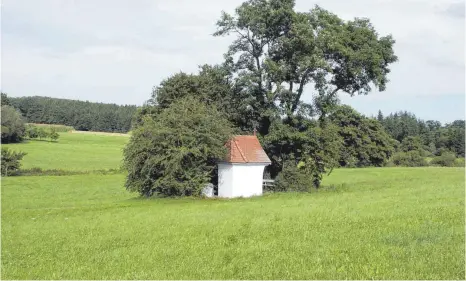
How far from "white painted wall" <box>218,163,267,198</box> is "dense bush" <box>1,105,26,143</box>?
73.6 meters

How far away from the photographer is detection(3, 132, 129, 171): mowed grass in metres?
79.2

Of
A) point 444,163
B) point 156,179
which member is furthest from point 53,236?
point 444,163

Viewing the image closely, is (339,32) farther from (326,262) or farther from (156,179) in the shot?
(326,262)

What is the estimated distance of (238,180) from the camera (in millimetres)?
38656

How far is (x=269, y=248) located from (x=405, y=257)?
354 centimetres

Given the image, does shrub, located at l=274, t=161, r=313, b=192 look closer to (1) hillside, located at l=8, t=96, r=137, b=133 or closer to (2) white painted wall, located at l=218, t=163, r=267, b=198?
(2) white painted wall, located at l=218, t=163, r=267, b=198

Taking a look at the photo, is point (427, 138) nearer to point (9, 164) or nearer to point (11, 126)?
point (11, 126)

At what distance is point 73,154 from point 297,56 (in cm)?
6584

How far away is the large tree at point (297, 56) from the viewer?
41.5 metres

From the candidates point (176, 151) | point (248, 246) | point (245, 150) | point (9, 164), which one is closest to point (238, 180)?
point (245, 150)

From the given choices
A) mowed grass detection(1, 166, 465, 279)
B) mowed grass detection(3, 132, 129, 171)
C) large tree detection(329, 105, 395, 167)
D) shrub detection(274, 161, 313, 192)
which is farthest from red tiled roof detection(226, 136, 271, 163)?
large tree detection(329, 105, 395, 167)

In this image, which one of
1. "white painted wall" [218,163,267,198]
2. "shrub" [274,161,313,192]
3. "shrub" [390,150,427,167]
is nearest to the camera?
"white painted wall" [218,163,267,198]

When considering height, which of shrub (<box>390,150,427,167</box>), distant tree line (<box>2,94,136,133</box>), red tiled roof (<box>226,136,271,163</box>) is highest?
distant tree line (<box>2,94,136,133</box>)

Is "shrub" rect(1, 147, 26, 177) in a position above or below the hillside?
below
